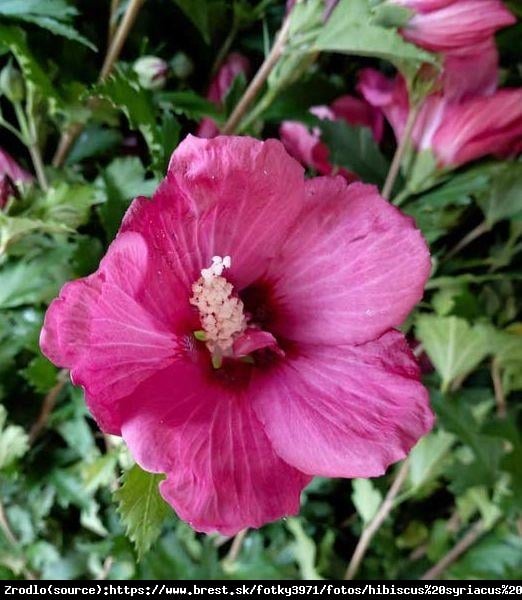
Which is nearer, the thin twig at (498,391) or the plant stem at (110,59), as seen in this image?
the plant stem at (110,59)

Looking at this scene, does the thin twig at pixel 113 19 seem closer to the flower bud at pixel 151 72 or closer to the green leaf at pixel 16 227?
the flower bud at pixel 151 72

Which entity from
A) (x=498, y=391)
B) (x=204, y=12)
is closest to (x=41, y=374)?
(x=204, y=12)

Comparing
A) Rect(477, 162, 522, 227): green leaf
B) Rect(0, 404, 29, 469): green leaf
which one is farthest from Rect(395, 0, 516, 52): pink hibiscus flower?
Rect(0, 404, 29, 469): green leaf

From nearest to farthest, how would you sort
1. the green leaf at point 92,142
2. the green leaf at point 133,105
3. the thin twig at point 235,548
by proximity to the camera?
the green leaf at point 133,105, the green leaf at point 92,142, the thin twig at point 235,548

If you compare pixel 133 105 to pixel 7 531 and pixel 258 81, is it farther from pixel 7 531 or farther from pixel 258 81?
pixel 7 531

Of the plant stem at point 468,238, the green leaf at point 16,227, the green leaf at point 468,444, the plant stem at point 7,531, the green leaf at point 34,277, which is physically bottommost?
the plant stem at point 7,531

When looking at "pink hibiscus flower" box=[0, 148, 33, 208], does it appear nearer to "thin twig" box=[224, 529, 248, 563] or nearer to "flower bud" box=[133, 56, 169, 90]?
"flower bud" box=[133, 56, 169, 90]

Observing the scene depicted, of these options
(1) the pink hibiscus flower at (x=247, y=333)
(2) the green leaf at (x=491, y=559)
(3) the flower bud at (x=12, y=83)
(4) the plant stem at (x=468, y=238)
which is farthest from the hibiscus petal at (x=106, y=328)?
(2) the green leaf at (x=491, y=559)
